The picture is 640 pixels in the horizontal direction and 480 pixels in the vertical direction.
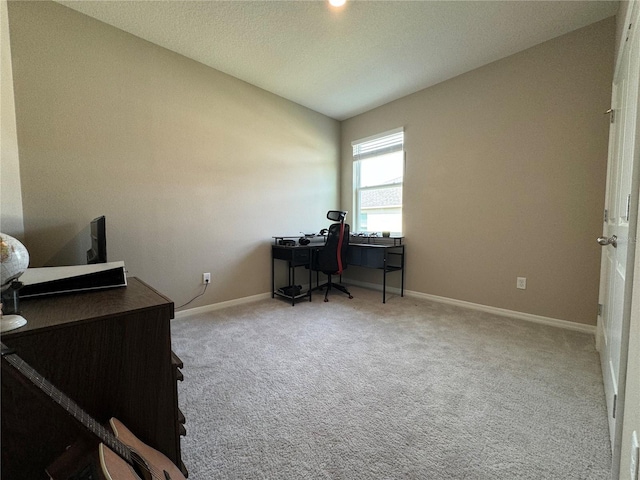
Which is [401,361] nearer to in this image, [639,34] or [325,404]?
[325,404]

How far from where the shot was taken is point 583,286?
2336mm

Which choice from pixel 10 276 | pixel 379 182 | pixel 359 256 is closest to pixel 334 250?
pixel 359 256

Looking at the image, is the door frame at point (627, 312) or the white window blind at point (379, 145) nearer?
the door frame at point (627, 312)

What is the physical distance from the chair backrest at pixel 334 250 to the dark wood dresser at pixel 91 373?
2.48 meters

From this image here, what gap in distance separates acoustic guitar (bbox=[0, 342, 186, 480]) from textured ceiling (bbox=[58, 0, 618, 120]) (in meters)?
2.57

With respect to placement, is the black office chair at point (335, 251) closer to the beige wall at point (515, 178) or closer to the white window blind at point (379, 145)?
the beige wall at point (515, 178)

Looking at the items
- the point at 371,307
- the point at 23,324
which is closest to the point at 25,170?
the point at 23,324

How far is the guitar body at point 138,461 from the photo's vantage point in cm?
64

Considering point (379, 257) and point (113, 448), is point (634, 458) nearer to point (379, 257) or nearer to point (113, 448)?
point (113, 448)

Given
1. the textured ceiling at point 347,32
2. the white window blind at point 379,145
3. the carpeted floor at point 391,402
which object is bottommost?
the carpeted floor at point 391,402

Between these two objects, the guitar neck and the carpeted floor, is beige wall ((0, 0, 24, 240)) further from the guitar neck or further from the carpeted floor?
the guitar neck

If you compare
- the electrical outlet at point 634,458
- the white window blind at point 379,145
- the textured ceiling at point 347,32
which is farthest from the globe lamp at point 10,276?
the white window blind at point 379,145

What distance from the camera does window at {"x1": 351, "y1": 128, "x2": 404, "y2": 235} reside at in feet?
12.1

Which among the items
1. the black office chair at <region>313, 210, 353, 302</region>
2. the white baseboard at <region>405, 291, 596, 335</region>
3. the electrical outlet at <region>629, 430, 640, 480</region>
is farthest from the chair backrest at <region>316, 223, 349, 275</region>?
the electrical outlet at <region>629, 430, 640, 480</region>
